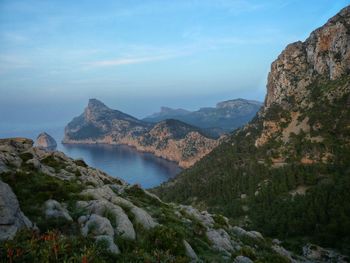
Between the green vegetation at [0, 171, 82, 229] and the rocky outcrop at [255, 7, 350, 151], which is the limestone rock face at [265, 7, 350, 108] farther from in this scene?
the green vegetation at [0, 171, 82, 229]

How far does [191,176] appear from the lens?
180 metres

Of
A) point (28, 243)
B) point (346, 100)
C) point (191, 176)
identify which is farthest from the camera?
point (191, 176)

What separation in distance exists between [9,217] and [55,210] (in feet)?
12.9

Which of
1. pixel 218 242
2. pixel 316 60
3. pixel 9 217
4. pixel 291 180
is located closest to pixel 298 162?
pixel 291 180

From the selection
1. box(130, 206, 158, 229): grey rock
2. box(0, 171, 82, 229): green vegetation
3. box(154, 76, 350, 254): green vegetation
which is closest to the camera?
box(0, 171, 82, 229): green vegetation

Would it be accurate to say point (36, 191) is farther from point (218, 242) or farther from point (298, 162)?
point (298, 162)

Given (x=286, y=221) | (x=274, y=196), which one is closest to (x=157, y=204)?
(x=286, y=221)

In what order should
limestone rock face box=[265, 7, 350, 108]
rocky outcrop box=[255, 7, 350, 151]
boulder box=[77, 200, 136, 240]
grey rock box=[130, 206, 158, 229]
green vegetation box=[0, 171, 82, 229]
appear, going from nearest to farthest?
boulder box=[77, 200, 136, 240], green vegetation box=[0, 171, 82, 229], grey rock box=[130, 206, 158, 229], rocky outcrop box=[255, 7, 350, 151], limestone rock face box=[265, 7, 350, 108]

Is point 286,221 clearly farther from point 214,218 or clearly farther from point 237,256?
point 237,256

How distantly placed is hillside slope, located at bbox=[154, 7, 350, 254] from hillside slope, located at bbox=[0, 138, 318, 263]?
59.8 m

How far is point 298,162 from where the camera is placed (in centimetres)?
13150

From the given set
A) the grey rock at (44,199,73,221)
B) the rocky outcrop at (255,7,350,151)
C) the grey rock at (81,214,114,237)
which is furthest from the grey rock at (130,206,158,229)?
the rocky outcrop at (255,7,350,151)

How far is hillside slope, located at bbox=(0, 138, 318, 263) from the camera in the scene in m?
13.3

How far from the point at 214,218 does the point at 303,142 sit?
110 metres
